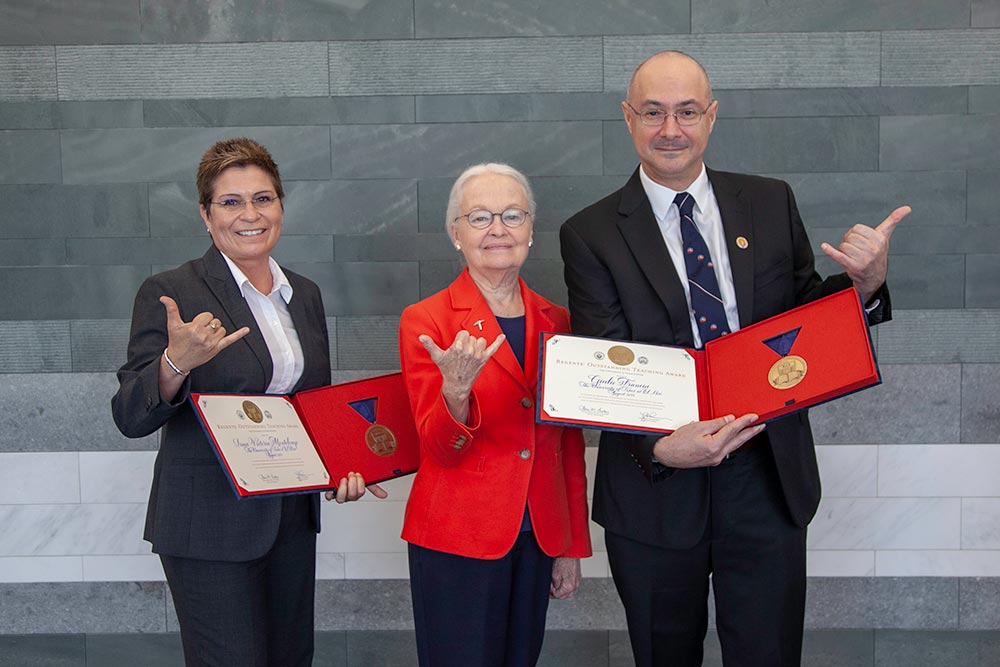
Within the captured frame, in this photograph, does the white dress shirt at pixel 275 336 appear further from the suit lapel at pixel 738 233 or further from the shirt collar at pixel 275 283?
the suit lapel at pixel 738 233

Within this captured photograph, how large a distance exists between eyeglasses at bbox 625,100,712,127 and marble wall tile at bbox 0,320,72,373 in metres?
2.23

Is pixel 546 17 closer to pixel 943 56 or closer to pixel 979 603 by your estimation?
pixel 943 56

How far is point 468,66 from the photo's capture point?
297 centimetres

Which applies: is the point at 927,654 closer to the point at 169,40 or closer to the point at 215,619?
the point at 215,619

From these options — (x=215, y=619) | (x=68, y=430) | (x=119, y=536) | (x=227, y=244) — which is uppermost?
(x=227, y=244)

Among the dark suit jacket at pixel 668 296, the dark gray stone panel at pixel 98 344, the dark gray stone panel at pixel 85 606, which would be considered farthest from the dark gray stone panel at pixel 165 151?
the dark gray stone panel at pixel 85 606

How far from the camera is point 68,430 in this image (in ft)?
10.2

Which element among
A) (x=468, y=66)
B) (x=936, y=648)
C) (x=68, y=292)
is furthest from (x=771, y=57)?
(x=68, y=292)

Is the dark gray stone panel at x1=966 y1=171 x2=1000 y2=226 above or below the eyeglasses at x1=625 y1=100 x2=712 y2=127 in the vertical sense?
below

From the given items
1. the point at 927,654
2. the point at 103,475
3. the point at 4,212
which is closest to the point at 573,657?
the point at 927,654

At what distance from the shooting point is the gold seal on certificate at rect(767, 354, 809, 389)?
1737 mm

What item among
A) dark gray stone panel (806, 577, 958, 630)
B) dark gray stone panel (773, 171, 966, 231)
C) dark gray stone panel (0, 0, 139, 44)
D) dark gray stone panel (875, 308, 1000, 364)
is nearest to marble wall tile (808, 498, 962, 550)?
dark gray stone panel (806, 577, 958, 630)

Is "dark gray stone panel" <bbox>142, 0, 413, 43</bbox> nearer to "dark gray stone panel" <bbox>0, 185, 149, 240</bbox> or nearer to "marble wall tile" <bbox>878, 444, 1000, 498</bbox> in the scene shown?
"dark gray stone panel" <bbox>0, 185, 149, 240</bbox>

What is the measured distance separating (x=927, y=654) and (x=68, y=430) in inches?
128
